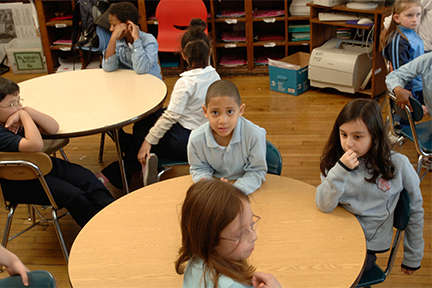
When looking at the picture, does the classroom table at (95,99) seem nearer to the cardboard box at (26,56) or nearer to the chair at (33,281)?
the chair at (33,281)

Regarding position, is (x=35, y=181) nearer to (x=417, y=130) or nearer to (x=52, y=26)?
(x=417, y=130)

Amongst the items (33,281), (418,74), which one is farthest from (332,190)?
(418,74)

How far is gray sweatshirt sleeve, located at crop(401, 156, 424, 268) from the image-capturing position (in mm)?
1668

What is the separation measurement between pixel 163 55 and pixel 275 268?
14.5 feet

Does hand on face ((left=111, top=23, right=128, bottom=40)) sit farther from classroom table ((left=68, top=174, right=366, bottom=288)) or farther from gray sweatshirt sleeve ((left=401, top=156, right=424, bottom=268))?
gray sweatshirt sleeve ((left=401, top=156, right=424, bottom=268))

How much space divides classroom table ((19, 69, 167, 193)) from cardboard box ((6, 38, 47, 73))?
7.88ft

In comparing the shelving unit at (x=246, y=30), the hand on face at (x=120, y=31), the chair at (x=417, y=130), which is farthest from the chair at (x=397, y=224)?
the shelving unit at (x=246, y=30)

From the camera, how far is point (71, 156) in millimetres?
3783

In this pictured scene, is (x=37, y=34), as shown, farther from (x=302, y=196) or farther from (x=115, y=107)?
(x=302, y=196)

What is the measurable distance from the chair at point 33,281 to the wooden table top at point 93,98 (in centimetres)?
92

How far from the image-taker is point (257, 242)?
1.53 m

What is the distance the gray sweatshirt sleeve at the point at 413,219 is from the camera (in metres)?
1.67

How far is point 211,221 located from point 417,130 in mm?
2055

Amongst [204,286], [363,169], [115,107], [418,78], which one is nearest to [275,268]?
[204,286]
